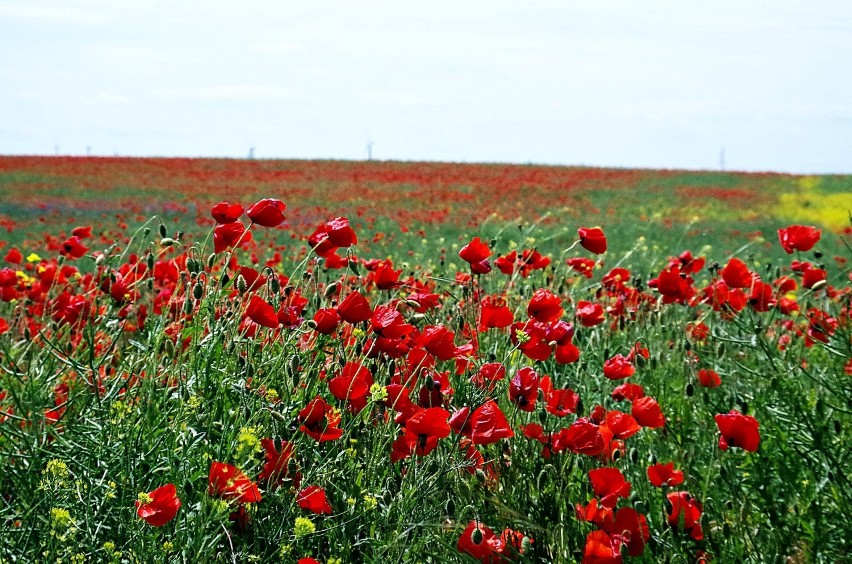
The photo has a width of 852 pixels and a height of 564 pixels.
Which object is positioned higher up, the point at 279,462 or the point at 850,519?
the point at 279,462

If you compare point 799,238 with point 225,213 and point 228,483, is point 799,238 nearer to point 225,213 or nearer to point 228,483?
point 225,213

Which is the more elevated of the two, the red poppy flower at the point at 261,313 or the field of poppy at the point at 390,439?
the red poppy flower at the point at 261,313

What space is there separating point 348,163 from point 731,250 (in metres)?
16.6

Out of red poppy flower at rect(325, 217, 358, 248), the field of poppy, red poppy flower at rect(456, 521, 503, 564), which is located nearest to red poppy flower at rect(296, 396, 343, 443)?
the field of poppy

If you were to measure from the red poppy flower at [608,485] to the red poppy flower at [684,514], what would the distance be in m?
0.18

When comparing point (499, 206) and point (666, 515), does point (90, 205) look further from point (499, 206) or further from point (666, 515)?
point (666, 515)

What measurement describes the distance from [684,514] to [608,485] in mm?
222

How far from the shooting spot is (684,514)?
1.98 meters

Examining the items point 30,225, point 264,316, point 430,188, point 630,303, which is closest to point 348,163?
point 430,188

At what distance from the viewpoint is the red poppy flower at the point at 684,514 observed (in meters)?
1.99

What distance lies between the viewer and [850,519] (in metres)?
2.09

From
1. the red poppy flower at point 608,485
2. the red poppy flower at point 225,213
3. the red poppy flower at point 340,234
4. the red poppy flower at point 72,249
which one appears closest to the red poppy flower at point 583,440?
the red poppy flower at point 608,485

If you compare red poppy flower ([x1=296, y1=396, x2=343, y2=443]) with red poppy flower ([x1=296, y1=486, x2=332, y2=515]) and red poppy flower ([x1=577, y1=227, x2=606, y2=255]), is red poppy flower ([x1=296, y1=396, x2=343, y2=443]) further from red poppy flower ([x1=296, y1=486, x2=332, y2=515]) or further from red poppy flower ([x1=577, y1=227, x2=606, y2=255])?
red poppy flower ([x1=577, y1=227, x2=606, y2=255])

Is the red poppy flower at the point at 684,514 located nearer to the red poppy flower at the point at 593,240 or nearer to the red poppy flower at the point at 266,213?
the red poppy flower at the point at 593,240
